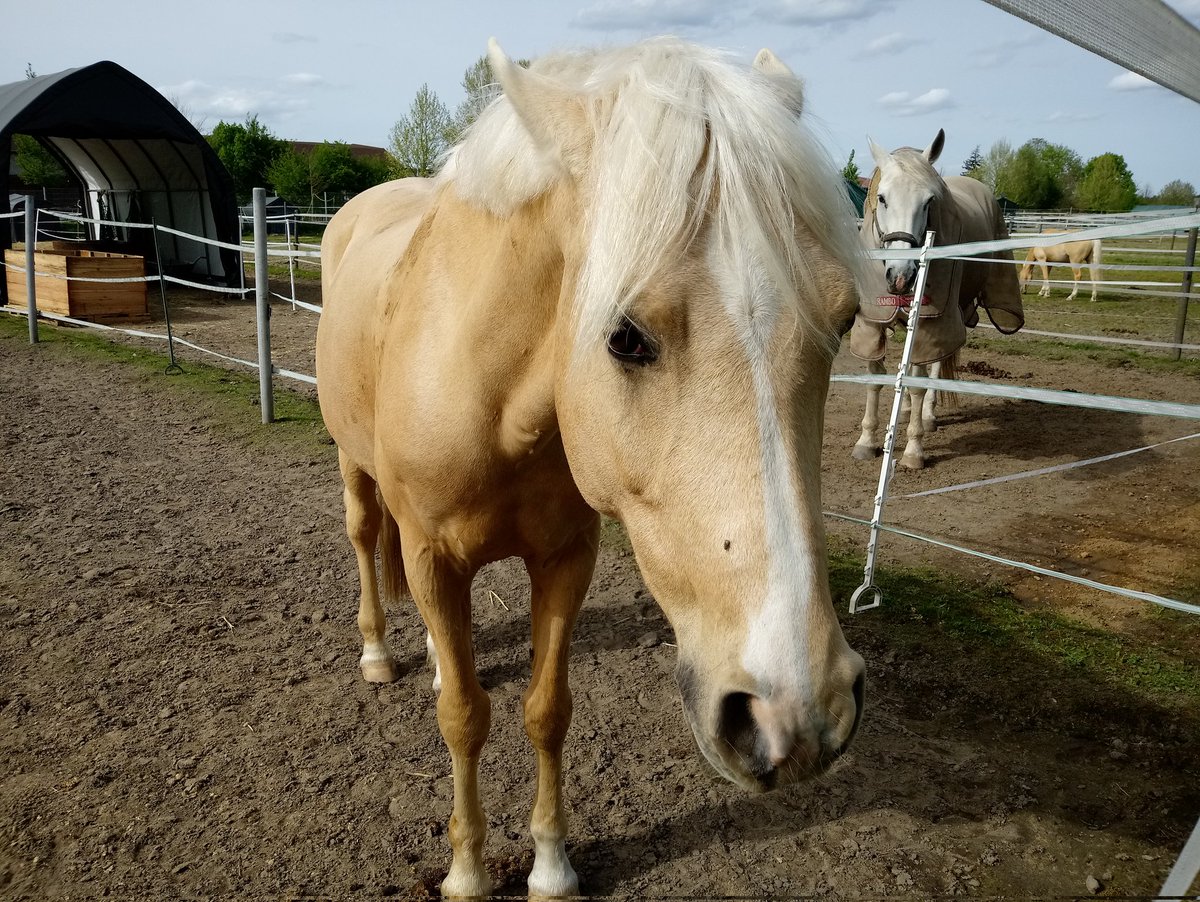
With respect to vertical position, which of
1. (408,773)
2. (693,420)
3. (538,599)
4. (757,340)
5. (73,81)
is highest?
(73,81)

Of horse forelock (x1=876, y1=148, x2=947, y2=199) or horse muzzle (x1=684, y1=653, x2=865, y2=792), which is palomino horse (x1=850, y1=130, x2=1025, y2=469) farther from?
horse muzzle (x1=684, y1=653, x2=865, y2=792)

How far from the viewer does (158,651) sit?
352 cm

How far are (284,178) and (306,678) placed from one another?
5113 cm

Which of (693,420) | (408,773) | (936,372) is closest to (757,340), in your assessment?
(693,420)

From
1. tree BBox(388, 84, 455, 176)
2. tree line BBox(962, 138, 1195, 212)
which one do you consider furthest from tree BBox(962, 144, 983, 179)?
tree BBox(388, 84, 455, 176)

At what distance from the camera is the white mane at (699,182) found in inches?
51.9

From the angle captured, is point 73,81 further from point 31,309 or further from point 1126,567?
point 1126,567

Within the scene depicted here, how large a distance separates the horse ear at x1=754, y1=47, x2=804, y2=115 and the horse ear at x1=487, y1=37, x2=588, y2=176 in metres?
0.41

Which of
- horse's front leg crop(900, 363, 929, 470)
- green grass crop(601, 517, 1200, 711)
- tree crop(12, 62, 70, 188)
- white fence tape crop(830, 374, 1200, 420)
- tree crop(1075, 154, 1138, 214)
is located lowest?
green grass crop(601, 517, 1200, 711)

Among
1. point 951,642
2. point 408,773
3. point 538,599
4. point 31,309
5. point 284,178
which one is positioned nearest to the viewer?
point 538,599

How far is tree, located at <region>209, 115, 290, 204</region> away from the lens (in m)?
49.2

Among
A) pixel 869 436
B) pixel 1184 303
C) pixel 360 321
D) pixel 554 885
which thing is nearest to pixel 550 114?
pixel 360 321

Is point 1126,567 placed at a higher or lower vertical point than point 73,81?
lower

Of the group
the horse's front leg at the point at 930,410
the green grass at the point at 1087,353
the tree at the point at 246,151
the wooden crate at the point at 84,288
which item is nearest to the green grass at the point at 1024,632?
the horse's front leg at the point at 930,410
